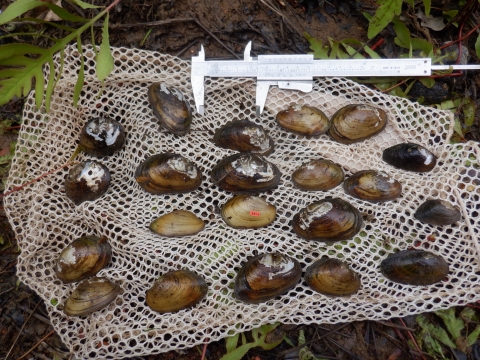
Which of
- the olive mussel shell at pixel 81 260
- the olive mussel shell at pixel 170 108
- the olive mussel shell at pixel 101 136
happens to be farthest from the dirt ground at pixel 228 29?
the olive mussel shell at pixel 101 136

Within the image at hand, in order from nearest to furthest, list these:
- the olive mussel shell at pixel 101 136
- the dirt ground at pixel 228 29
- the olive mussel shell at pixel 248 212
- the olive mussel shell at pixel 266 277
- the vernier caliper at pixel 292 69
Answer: the olive mussel shell at pixel 266 277 → the olive mussel shell at pixel 248 212 → the olive mussel shell at pixel 101 136 → the vernier caliper at pixel 292 69 → the dirt ground at pixel 228 29

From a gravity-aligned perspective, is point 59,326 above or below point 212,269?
below

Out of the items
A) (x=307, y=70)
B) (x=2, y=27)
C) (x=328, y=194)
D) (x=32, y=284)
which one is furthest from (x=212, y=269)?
(x=2, y=27)

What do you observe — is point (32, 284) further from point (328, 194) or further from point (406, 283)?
point (406, 283)

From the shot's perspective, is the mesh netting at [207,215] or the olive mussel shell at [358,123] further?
the olive mussel shell at [358,123]

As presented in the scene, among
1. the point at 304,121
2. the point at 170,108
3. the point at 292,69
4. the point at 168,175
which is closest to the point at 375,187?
the point at 304,121

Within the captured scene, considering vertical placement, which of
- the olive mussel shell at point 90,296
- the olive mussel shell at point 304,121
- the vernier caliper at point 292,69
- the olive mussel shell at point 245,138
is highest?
the vernier caliper at point 292,69

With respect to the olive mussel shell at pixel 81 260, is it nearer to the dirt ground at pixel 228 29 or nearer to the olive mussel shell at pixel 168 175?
the olive mussel shell at pixel 168 175
